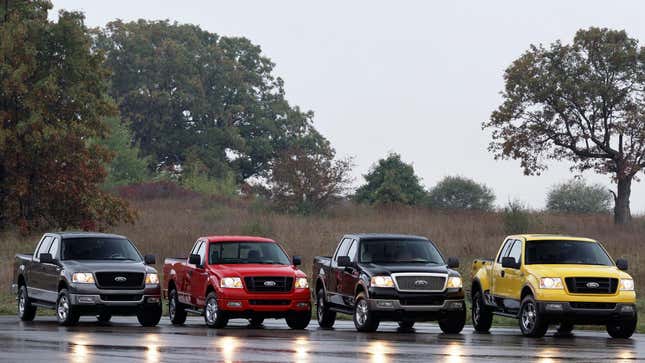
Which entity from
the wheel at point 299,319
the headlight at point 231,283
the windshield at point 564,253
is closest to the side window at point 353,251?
the wheel at point 299,319

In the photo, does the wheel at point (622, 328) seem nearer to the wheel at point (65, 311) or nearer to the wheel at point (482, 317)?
the wheel at point (482, 317)

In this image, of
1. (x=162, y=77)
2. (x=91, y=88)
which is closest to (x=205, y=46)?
(x=162, y=77)

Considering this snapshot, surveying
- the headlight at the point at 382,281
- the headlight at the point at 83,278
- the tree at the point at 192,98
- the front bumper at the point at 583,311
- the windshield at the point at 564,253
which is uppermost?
Result: the tree at the point at 192,98

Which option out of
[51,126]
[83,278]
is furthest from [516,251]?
[51,126]

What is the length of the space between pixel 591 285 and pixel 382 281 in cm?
382

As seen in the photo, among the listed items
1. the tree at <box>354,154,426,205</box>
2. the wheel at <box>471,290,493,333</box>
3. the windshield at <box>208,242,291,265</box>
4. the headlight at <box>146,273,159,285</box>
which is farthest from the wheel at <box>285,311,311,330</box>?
the tree at <box>354,154,426,205</box>

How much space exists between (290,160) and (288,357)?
178ft

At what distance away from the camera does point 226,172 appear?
103312 mm

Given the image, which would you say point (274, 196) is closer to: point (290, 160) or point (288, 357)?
point (290, 160)

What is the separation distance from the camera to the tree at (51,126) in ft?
178

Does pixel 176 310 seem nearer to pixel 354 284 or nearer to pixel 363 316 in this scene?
pixel 354 284

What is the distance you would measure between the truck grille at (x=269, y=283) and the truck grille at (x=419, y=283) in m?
2.31

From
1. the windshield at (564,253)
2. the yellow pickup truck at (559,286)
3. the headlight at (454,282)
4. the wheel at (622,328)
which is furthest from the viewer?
the windshield at (564,253)

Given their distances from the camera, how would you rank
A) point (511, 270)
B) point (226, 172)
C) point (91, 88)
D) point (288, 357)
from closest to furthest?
point (288, 357)
point (511, 270)
point (91, 88)
point (226, 172)
